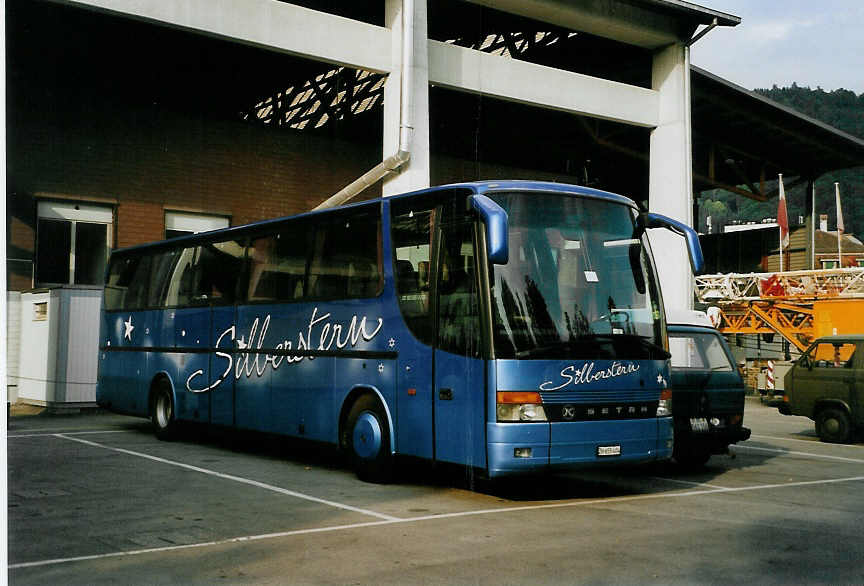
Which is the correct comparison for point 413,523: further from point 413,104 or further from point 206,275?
point 413,104

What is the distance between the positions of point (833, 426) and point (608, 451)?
9.25 meters

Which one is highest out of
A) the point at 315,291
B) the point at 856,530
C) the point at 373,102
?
the point at 373,102

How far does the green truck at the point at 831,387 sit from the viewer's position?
17344mm

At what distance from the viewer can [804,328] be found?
93.7 ft

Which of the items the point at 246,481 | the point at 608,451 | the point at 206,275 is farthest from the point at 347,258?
the point at 206,275

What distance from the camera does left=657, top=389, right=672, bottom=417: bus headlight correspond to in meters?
10.8

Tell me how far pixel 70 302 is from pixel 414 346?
13279 mm

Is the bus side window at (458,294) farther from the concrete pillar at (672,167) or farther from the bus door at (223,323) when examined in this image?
the concrete pillar at (672,167)

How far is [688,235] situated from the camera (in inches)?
442

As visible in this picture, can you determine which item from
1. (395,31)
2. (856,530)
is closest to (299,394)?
(856,530)

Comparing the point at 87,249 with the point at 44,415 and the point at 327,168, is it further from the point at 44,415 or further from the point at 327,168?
the point at 327,168

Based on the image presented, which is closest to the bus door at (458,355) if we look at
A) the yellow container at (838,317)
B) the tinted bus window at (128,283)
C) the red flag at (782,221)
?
the tinted bus window at (128,283)

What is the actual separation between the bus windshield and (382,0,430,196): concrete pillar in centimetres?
997

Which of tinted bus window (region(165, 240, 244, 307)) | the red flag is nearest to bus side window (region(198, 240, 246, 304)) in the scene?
tinted bus window (region(165, 240, 244, 307))
